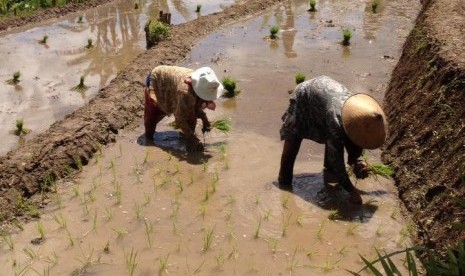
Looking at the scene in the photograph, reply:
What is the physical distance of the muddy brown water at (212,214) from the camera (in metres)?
4.42

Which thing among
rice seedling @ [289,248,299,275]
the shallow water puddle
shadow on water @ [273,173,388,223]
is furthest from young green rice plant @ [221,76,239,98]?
rice seedling @ [289,248,299,275]

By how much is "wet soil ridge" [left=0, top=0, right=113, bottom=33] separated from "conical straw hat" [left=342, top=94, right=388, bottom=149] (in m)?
10.7

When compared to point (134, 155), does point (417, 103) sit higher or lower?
higher

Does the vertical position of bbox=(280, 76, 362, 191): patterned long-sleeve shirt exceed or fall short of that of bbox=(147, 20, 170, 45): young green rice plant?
it exceeds it

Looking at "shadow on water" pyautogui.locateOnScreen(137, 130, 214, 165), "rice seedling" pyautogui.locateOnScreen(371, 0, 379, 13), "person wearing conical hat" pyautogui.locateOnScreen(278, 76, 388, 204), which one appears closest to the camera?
"person wearing conical hat" pyautogui.locateOnScreen(278, 76, 388, 204)

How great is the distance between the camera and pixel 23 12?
45.7 feet

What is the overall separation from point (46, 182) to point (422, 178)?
3.86 m

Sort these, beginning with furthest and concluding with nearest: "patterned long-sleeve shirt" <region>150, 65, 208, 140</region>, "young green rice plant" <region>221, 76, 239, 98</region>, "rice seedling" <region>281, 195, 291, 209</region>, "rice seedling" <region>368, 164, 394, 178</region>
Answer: "young green rice plant" <region>221, 76, 239, 98</region> → "patterned long-sleeve shirt" <region>150, 65, 208, 140</region> → "rice seedling" <region>368, 164, 394, 178</region> → "rice seedling" <region>281, 195, 291, 209</region>

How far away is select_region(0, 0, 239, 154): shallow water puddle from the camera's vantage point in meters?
8.15

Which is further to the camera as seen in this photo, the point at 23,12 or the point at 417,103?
the point at 23,12

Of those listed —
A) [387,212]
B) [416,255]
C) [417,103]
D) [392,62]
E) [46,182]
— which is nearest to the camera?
[416,255]

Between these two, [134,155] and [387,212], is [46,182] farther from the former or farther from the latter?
[387,212]

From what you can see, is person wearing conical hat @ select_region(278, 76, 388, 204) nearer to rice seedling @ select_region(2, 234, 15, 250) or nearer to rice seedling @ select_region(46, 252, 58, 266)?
rice seedling @ select_region(46, 252, 58, 266)

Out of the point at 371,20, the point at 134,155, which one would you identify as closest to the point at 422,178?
Result: the point at 134,155
